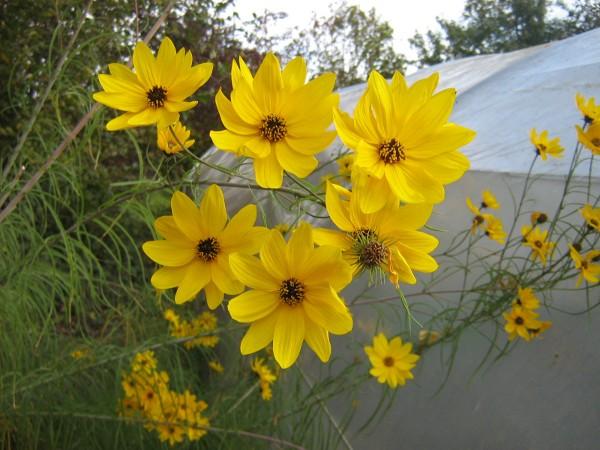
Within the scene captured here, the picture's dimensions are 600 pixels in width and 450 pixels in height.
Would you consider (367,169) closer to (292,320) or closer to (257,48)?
(292,320)

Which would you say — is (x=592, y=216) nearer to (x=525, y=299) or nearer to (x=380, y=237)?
(x=525, y=299)

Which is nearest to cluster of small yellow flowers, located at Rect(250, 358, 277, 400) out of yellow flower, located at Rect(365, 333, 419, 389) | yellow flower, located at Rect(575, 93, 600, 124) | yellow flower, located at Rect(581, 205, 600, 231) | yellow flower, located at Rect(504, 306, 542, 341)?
yellow flower, located at Rect(365, 333, 419, 389)

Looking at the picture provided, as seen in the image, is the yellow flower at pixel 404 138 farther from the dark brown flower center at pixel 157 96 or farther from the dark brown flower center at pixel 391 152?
the dark brown flower center at pixel 157 96

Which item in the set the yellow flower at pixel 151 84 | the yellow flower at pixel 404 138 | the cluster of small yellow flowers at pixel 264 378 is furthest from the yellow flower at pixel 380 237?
the cluster of small yellow flowers at pixel 264 378

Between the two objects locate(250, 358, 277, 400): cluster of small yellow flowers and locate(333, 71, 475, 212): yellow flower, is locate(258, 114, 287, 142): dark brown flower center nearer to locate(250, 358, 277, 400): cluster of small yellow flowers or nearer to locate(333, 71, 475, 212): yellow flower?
locate(333, 71, 475, 212): yellow flower

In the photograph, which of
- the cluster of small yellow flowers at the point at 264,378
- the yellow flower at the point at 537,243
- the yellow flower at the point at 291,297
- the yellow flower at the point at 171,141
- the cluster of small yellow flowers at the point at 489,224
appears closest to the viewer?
the yellow flower at the point at 291,297

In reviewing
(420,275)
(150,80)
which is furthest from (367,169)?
(420,275)

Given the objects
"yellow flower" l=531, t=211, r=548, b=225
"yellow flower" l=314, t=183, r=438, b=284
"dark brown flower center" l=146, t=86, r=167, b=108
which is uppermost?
"dark brown flower center" l=146, t=86, r=167, b=108
